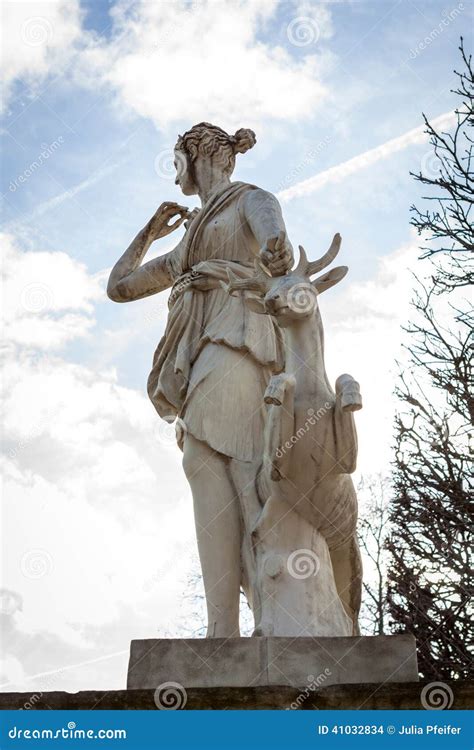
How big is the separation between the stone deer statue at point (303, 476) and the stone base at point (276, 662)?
1.02ft

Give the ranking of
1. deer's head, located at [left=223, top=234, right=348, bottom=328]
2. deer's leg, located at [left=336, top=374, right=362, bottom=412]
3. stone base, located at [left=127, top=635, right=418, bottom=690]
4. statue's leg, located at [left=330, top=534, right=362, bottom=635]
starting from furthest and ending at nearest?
statue's leg, located at [left=330, top=534, right=362, bottom=635], deer's head, located at [left=223, top=234, right=348, bottom=328], deer's leg, located at [left=336, top=374, right=362, bottom=412], stone base, located at [left=127, top=635, right=418, bottom=690]

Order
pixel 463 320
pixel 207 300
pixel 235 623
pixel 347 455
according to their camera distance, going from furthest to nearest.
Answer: pixel 463 320, pixel 207 300, pixel 235 623, pixel 347 455

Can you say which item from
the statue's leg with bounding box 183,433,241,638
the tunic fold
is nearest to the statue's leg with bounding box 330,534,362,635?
the statue's leg with bounding box 183,433,241,638

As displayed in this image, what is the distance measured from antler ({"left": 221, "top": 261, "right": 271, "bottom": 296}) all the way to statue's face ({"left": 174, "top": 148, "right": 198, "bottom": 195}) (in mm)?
1414

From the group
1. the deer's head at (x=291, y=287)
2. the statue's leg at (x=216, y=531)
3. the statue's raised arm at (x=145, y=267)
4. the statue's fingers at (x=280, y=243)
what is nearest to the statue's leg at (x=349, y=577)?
the statue's leg at (x=216, y=531)

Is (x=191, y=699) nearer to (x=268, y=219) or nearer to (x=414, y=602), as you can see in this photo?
(x=268, y=219)

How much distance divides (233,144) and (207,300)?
1.17 metres

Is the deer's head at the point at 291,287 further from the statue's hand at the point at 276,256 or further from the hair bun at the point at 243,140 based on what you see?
the hair bun at the point at 243,140

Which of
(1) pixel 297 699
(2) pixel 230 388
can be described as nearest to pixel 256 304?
(2) pixel 230 388

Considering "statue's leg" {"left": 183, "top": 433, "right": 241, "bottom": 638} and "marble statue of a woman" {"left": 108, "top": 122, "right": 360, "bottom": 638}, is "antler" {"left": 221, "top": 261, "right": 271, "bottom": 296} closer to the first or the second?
"marble statue of a woman" {"left": 108, "top": 122, "right": 360, "bottom": 638}

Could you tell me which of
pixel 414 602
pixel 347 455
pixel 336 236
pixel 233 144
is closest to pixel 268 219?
pixel 336 236

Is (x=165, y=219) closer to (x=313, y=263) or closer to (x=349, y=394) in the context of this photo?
(x=313, y=263)

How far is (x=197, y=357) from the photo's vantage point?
565 cm

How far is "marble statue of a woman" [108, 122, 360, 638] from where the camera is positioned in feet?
15.7
